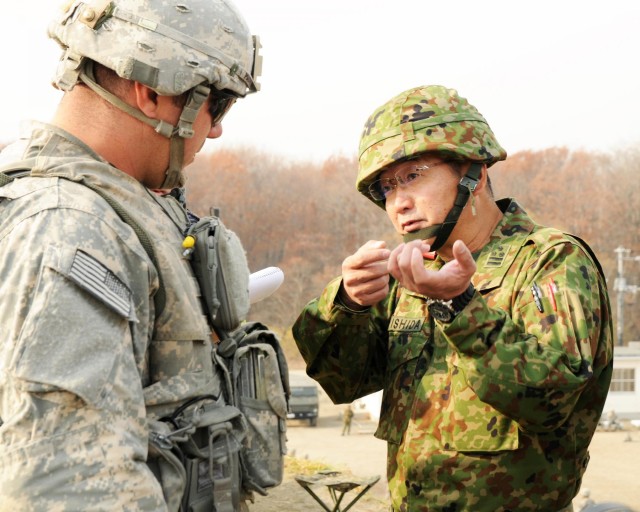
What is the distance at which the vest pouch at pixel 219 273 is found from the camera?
3150mm

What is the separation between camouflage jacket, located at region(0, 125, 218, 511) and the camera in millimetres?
2389

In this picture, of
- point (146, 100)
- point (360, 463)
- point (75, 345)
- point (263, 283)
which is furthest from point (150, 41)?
point (360, 463)

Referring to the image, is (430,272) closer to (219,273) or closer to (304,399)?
(219,273)

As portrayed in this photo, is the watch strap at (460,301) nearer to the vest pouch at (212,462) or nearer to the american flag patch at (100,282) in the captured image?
the vest pouch at (212,462)

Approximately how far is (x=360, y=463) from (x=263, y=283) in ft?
47.0

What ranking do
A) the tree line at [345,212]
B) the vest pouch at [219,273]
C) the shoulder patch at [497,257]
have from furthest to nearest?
the tree line at [345,212] < the shoulder patch at [497,257] < the vest pouch at [219,273]

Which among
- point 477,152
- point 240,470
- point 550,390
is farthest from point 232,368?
point 477,152

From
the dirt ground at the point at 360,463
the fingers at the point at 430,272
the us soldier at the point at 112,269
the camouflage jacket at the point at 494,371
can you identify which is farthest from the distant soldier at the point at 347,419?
the us soldier at the point at 112,269

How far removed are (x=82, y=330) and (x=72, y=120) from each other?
90 centimetres

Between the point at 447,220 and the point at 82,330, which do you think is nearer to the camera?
the point at 82,330

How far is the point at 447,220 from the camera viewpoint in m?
4.23

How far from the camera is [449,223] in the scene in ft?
13.8

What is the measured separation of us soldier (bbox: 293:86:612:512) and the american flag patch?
4.08 feet

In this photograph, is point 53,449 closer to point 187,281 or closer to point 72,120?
point 187,281
